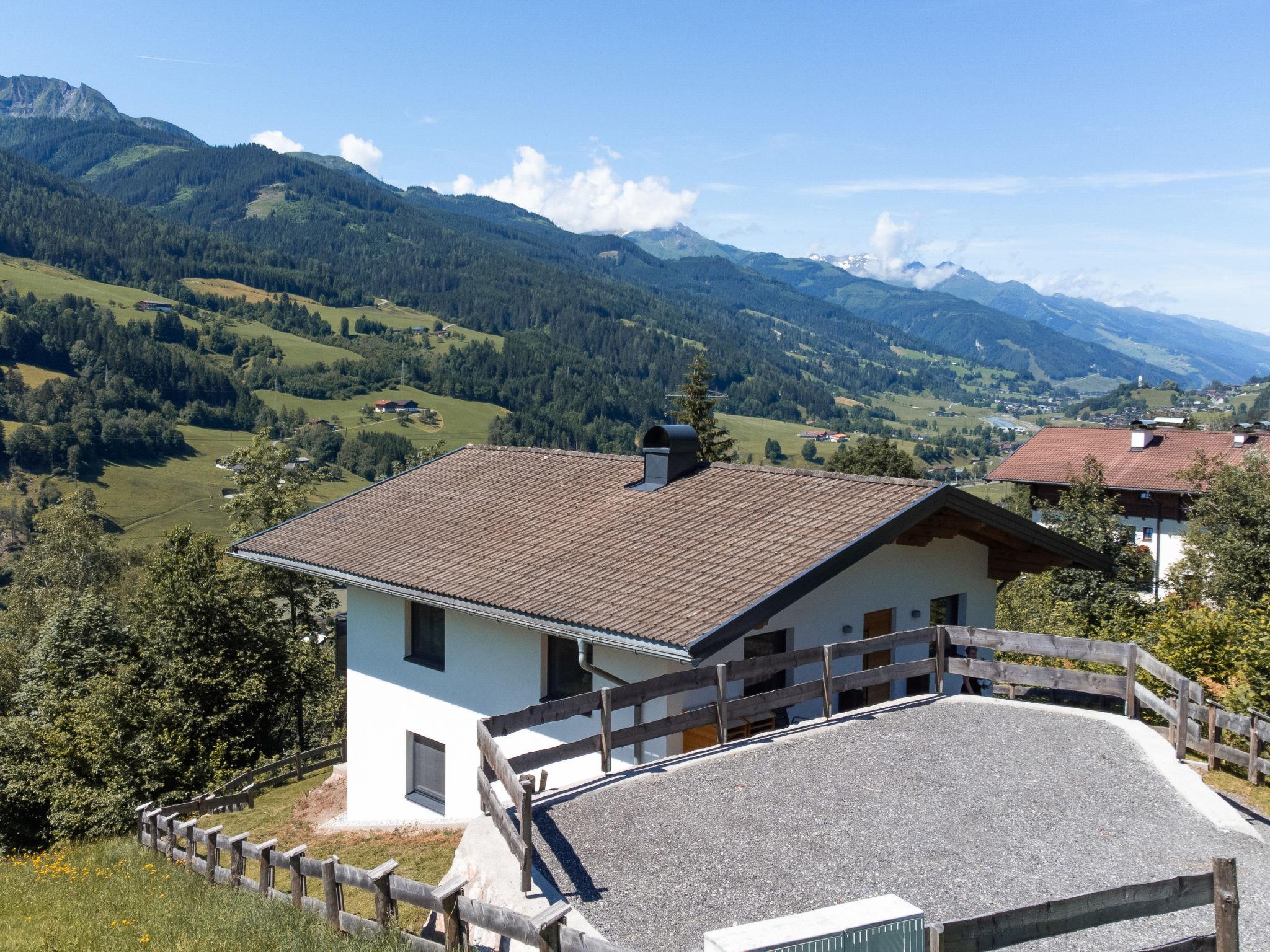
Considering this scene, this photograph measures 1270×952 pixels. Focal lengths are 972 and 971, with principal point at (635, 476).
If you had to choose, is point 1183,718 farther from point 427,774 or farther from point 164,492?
point 164,492

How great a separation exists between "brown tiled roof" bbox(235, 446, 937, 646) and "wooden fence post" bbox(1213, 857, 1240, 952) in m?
6.59

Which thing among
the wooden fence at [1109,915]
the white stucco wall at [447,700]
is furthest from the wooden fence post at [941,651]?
the wooden fence at [1109,915]

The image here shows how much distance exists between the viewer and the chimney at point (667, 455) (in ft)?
54.0

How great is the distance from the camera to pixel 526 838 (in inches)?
294

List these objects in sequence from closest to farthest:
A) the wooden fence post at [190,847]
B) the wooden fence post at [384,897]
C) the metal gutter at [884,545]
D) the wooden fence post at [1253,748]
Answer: the wooden fence post at [384,897]
the wooden fence post at [1253,748]
the metal gutter at [884,545]
the wooden fence post at [190,847]

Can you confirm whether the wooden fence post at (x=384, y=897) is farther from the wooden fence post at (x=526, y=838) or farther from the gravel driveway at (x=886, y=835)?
the gravel driveway at (x=886, y=835)

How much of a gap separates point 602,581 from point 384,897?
675 centimetres

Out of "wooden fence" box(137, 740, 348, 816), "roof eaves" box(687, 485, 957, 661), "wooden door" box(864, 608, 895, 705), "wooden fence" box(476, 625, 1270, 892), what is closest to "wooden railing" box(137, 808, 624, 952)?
"wooden fence" box(476, 625, 1270, 892)

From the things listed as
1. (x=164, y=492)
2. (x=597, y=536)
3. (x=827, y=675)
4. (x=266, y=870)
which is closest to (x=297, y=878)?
(x=266, y=870)

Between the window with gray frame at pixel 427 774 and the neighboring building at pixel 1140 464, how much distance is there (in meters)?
41.1

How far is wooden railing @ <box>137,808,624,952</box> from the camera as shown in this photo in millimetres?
5484

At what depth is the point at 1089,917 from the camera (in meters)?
4.82

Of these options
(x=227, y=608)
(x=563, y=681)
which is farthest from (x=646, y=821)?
(x=227, y=608)

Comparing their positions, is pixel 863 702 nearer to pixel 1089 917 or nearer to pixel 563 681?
pixel 563 681
